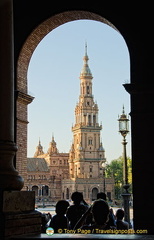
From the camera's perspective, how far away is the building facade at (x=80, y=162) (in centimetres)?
11325

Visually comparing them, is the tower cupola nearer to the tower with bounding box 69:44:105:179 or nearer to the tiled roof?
the tower with bounding box 69:44:105:179

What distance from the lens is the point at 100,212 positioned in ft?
16.0

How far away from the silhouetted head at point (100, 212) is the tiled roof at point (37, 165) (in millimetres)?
111312

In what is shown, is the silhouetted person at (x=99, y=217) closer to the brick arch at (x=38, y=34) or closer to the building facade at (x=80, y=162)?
the brick arch at (x=38, y=34)

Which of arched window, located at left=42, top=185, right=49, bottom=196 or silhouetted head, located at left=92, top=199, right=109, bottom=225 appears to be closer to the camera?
silhouetted head, located at left=92, top=199, right=109, bottom=225

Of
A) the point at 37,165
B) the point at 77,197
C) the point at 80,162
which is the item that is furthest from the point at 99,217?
the point at 37,165

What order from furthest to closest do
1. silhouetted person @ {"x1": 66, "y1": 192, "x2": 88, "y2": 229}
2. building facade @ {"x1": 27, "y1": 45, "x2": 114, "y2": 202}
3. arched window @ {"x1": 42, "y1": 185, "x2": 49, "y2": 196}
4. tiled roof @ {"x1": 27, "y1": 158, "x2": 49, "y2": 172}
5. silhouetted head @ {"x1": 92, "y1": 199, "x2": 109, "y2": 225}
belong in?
tiled roof @ {"x1": 27, "y1": 158, "x2": 49, "y2": 172} → arched window @ {"x1": 42, "y1": 185, "x2": 49, "y2": 196} → building facade @ {"x1": 27, "y1": 45, "x2": 114, "y2": 202} → silhouetted person @ {"x1": 66, "y1": 192, "x2": 88, "y2": 229} → silhouetted head @ {"x1": 92, "y1": 199, "x2": 109, "y2": 225}

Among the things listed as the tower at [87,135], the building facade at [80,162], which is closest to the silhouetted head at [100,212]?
the building facade at [80,162]

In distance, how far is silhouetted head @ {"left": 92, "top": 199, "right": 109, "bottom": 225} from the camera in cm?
485

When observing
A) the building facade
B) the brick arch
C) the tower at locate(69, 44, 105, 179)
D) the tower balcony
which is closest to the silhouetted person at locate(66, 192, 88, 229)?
the brick arch

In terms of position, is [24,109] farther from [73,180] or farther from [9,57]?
[73,180]

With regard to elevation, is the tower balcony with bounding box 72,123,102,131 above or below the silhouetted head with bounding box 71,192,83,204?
above

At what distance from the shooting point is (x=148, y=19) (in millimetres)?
9914

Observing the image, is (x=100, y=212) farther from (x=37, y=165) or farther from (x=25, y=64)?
(x=37, y=165)
